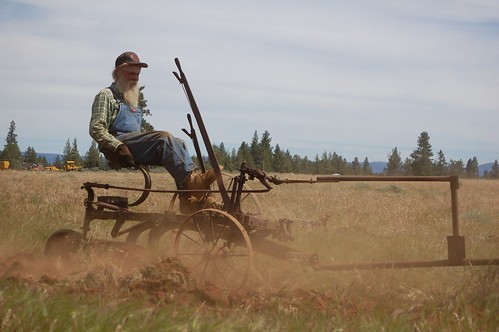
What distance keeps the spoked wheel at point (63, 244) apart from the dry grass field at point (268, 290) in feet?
0.89

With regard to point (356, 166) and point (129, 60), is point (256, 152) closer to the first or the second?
point (356, 166)

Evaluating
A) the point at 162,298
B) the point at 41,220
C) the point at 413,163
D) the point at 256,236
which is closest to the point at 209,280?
the point at 256,236

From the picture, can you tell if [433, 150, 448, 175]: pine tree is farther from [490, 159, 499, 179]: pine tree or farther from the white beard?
the white beard

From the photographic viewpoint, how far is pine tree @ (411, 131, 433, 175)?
Result: 10594 cm

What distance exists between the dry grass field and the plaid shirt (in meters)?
1.36

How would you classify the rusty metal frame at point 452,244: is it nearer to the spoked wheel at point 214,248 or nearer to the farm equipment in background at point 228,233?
the farm equipment in background at point 228,233

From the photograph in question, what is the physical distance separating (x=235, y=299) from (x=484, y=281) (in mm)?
2435

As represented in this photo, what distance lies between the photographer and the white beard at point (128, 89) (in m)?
6.94

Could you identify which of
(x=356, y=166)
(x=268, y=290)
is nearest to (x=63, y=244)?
(x=268, y=290)

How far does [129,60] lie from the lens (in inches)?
273

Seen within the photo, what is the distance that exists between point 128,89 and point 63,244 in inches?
80.7

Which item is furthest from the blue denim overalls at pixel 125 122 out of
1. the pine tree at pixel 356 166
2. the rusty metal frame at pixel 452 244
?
the pine tree at pixel 356 166

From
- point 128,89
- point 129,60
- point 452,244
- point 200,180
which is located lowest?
point 452,244

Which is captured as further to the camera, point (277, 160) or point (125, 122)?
point (277, 160)
